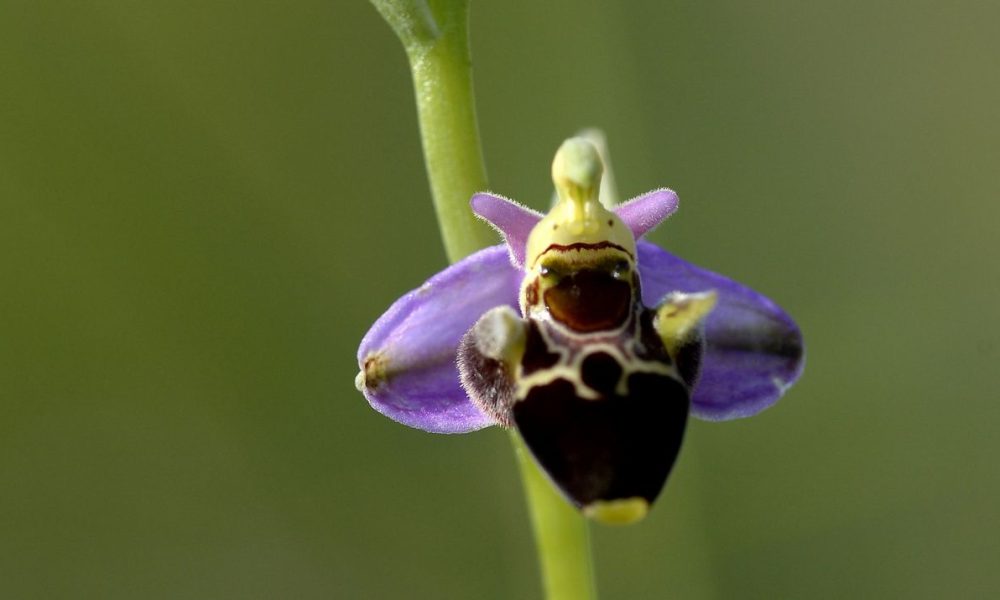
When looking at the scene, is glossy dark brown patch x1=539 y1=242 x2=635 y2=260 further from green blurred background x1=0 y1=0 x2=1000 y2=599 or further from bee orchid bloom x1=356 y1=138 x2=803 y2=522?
green blurred background x1=0 y1=0 x2=1000 y2=599

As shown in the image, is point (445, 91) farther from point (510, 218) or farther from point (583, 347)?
point (583, 347)

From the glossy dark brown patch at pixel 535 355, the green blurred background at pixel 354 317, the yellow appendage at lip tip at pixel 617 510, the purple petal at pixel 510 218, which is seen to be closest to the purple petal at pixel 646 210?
the purple petal at pixel 510 218

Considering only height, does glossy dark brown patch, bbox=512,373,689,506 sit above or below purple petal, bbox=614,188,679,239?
below

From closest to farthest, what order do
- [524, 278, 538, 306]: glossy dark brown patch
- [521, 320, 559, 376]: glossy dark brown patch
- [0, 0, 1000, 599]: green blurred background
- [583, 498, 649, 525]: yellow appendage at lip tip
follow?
1. [583, 498, 649, 525]: yellow appendage at lip tip
2. [521, 320, 559, 376]: glossy dark brown patch
3. [524, 278, 538, 306]: glossy dark brown patch
4. [0, 0, 1000, 599]: green blurred background

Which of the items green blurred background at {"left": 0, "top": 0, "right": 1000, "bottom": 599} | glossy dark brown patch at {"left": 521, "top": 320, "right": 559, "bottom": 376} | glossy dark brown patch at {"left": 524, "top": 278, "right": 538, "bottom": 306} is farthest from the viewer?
green blurred background at {"left": 0, "top": 0, "right": 1000, "bottom": 599}

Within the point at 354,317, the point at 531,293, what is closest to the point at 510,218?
the point at 531,293

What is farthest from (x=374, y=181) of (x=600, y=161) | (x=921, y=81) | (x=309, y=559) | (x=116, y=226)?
(x=600, y=161)

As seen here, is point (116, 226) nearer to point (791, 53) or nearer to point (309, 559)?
point (309, 559)

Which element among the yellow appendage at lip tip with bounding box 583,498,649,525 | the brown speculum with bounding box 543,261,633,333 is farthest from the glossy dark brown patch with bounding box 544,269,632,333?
the yellow appendage at lip tip with bounding box 583,498,649,525
